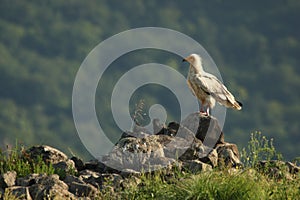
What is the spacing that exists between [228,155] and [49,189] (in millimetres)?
4238

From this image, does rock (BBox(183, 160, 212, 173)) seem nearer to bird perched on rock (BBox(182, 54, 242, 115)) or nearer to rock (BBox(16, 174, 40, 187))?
rock (BBox(16, 174, 40, 187))

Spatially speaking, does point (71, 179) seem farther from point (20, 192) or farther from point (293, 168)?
point (293, 168)

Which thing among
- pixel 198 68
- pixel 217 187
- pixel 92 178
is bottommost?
pixel 217 187

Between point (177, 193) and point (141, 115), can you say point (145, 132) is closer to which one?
point (141, 115)

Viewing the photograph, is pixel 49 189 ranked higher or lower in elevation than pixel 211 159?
lower

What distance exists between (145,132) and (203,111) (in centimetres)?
338

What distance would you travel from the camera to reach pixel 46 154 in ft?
55.6

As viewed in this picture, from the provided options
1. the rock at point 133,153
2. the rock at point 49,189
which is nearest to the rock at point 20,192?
the rock at point 49,189

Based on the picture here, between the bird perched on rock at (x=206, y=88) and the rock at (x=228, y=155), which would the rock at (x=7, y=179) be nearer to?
the rock at (x=228, y=155)

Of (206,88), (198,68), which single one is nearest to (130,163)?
(206,88)

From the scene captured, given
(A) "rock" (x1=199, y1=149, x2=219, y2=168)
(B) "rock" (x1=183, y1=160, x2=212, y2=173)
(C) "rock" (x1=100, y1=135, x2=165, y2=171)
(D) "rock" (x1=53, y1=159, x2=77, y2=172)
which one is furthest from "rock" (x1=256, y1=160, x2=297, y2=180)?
(D) "rock" (x1=53, y1=159, x2=77, y2=172)

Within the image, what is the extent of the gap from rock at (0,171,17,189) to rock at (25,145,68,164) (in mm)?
1304

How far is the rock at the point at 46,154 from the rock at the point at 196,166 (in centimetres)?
247

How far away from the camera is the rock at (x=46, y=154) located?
1684 centimetres
